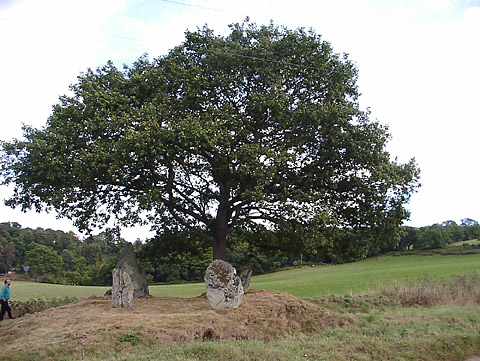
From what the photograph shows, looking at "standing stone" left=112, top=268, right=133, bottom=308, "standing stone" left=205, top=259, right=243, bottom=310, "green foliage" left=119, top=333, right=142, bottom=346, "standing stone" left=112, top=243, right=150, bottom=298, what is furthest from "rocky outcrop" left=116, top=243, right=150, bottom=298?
"green foliage" left=119, top=333, right=142, bottom=346

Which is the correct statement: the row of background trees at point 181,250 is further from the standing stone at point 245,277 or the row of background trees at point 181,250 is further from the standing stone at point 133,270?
the standing stone at point 133,270

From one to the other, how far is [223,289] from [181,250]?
27.3 ft

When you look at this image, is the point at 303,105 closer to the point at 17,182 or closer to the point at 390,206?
the point at 390,206

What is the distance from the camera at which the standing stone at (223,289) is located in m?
13.6

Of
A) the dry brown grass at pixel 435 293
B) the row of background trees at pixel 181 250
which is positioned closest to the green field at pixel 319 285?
the dry brown grass at pixel 435 293

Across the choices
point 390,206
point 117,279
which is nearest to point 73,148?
point 117,279

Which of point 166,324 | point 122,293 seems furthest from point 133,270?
point 166,324

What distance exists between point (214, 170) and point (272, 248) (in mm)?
5289

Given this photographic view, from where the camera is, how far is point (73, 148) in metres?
16.9

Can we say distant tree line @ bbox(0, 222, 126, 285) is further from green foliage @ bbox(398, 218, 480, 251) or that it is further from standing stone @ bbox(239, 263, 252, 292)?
green foliage @ bbox(398, 218, 480, 251)

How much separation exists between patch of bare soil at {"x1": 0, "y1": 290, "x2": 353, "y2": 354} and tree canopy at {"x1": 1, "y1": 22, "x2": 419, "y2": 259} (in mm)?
3963

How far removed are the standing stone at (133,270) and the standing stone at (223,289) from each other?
15.4 ft

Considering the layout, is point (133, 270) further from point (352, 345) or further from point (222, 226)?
point (352, 345)

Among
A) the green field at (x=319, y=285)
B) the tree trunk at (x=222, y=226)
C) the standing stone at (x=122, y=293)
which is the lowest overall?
the green field at (x=319, y=285)
